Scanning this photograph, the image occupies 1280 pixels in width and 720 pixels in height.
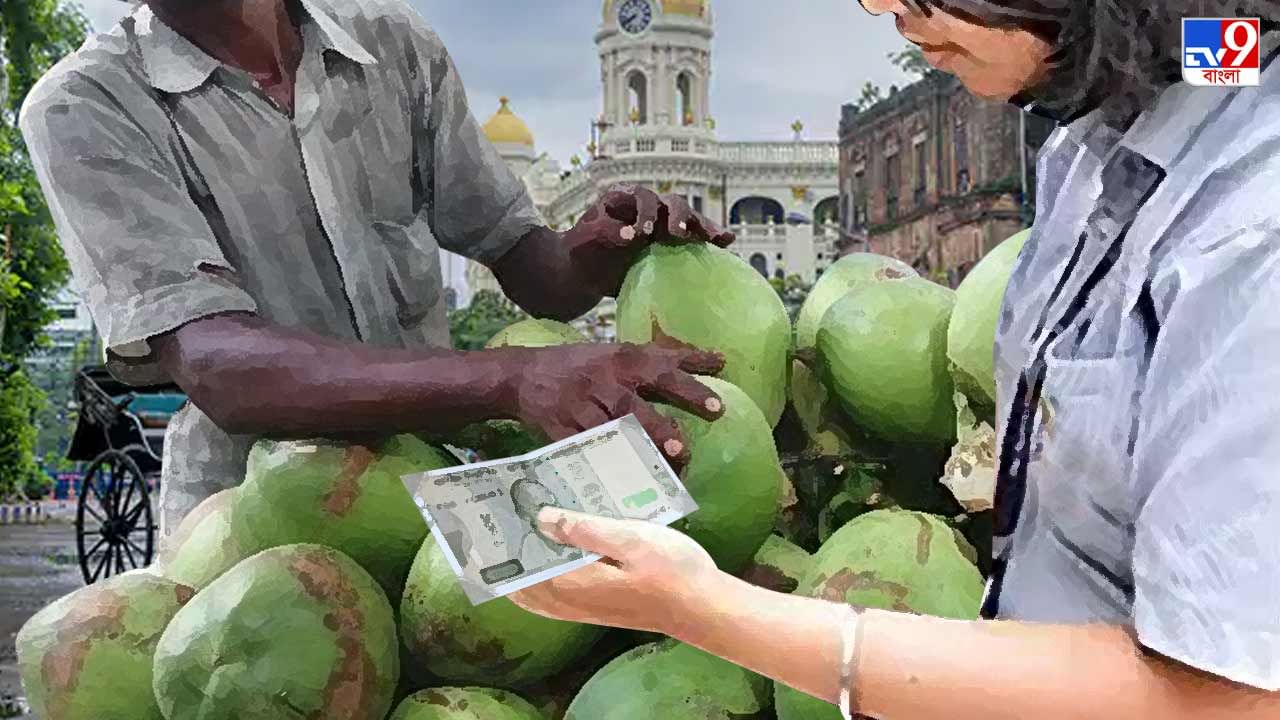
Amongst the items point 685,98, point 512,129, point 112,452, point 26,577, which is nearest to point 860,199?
point 685,98

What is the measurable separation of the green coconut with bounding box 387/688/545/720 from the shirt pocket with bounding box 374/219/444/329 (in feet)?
1.74

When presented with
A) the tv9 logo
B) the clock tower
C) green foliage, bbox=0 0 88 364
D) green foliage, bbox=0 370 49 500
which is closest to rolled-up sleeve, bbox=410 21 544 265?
the tv9 logo

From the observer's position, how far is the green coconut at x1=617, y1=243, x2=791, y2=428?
4.29ft

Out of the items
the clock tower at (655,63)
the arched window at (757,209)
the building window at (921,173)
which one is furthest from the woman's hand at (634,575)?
the clock tower at (655,63)

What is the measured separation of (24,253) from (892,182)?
36.4ft

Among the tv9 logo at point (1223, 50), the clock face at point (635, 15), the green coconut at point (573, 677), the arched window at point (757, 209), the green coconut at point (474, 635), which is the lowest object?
the green coconut at point (573, 677)

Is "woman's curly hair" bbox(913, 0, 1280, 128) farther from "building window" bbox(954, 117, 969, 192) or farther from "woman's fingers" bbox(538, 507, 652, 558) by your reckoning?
"building window" bbox(954, 117, 969, 192)

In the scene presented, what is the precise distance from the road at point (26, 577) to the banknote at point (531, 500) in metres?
3.67

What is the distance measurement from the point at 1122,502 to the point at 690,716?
45 centimetres

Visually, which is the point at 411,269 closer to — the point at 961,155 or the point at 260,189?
the point at 260,189

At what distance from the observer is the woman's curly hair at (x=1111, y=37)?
0.76 m

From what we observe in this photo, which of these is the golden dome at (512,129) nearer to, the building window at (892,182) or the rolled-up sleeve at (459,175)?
the building window at (892,182)

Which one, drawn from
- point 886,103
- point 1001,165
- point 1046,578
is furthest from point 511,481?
point 886,103

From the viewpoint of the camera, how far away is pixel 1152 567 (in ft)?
2.34
